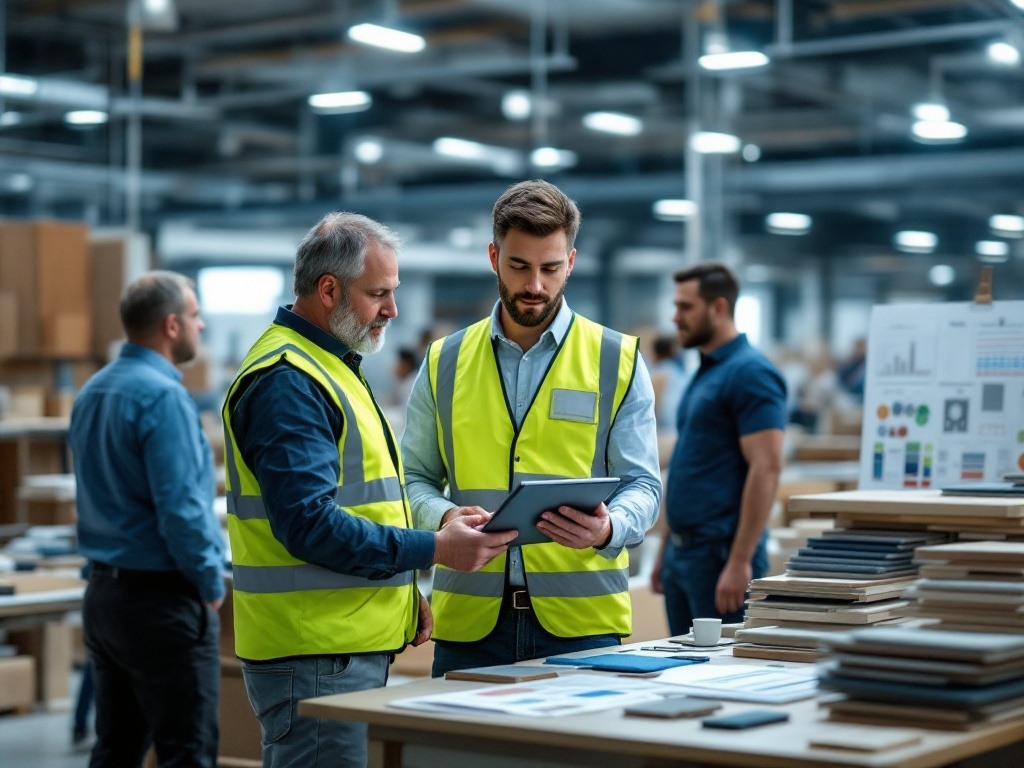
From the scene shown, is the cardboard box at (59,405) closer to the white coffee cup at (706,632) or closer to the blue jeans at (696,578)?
the blue jeans at (696,578)

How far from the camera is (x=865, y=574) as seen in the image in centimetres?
272

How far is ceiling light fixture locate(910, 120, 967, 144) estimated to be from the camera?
40.6ft

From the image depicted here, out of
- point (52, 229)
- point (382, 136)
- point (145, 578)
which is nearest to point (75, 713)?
point (145, 578)

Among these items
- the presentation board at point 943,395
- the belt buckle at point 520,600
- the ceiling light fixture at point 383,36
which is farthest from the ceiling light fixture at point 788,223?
the belt buckle at point 520,600

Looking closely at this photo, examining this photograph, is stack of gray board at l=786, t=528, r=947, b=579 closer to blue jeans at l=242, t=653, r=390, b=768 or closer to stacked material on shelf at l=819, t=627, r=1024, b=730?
stacked material on shelf at l=819, t=627, r=1024, b=730

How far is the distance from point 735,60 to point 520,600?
648cm

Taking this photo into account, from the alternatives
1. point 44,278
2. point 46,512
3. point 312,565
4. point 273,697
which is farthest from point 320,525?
point 44,278

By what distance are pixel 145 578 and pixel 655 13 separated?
9260 millimetres

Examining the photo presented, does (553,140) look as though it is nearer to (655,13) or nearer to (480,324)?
(655,13)

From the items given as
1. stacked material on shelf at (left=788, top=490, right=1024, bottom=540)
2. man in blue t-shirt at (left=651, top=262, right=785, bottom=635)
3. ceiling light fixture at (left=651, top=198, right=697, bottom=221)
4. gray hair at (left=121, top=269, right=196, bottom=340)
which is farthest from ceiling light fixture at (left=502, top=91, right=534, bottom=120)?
stacked material on shelf at (left=788, top=490, right=1024, bottom=540)

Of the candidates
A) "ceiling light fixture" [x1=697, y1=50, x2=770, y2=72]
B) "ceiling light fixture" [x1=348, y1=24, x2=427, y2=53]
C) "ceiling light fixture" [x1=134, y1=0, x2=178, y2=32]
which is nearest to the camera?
"ceiling light fixture" [x1=348, y1=24, x2=427, y2=53]

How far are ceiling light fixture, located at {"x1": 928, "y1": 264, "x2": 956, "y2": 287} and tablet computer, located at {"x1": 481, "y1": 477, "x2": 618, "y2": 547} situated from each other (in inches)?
829

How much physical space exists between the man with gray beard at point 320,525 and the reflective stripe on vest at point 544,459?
0.19 metres

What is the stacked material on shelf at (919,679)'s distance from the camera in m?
2.03
